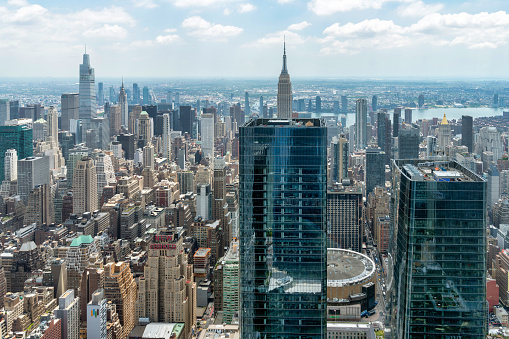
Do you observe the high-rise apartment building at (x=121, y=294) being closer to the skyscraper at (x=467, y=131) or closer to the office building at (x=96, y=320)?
the office building at (x=96, y=320)

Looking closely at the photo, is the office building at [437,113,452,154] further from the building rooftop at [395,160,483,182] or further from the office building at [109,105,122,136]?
the office building at [109,105,122,136]

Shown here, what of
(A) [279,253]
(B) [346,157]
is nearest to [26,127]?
(B) [346,157]

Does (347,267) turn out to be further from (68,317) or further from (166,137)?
(166,137)

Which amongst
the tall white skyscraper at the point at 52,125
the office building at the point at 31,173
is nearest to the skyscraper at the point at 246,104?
the office building at the point at 31,173

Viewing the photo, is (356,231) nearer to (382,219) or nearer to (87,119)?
(382,219)

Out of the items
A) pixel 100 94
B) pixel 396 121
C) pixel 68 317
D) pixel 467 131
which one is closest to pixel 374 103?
pixel 396 121
